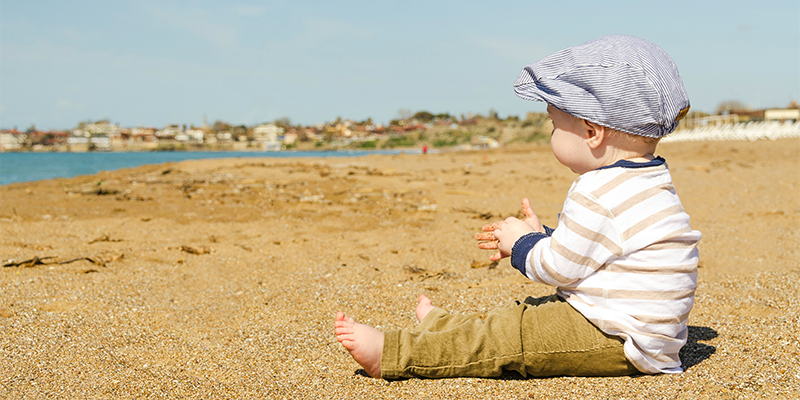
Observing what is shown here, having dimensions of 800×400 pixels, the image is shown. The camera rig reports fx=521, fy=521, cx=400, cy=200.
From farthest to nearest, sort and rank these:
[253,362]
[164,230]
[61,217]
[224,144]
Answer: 1. [224,144]
2. [61,217]
3. [164,230]
4. [253,362]

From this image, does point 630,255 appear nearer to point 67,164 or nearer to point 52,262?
point 52,262

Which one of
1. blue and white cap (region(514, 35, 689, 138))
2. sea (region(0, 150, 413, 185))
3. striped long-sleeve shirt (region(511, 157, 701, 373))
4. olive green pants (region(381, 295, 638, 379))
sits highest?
blue and white cap (region(514, 35, 689, 138))

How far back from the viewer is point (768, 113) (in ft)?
112

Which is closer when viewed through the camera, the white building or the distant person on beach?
the distant person on beach

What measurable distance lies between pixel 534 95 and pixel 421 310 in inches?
34.2

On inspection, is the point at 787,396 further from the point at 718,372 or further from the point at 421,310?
the point at 421,310

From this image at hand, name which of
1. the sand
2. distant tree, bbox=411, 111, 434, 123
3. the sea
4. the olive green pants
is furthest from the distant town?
the olive green pants

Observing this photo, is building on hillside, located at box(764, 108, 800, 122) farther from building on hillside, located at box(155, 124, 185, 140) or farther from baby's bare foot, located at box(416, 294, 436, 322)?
building on hillside, located at box(155, 124, 185, 140)

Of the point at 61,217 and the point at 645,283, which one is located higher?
the point at 645,283

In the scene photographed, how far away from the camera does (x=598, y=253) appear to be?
144 cm

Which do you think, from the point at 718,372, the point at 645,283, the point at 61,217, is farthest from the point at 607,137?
the point at 61,217

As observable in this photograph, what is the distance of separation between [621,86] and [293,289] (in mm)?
1840

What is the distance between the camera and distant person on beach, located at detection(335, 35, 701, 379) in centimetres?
144

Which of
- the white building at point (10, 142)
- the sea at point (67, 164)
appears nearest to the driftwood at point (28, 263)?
the sea at point (67, 164)
